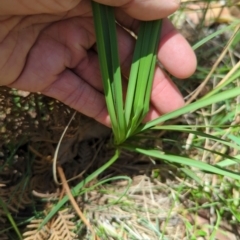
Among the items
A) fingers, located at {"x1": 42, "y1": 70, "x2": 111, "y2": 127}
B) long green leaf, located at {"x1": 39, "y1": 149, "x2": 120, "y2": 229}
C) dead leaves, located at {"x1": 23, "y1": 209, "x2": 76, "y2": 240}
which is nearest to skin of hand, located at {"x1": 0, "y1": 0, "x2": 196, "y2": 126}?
fingers, located at {"x1": 42, "y1": 70, "x2": 111, "y2": 127}

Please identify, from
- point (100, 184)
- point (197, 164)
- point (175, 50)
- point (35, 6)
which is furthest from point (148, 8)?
point (100, 184)

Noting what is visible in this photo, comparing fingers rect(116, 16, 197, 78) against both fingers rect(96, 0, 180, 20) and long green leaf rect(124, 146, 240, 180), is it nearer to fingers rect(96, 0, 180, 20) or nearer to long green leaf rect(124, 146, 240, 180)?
fingers rect(96, 0, 180, 20)

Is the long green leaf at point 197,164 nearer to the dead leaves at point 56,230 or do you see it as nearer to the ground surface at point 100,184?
the ground surface at point 100,184

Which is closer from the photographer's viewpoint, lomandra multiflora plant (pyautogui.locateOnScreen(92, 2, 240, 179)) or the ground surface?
lomandra multiflora plant (pyautogui.locateOnScreen(92, 2, 240, 179))

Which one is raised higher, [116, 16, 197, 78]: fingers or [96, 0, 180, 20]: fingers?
[96, 0, 180, 20]: fingers

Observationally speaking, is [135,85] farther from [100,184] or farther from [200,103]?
[100,184]

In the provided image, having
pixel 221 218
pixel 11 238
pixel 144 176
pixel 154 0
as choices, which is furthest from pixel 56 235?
pixel 154 0

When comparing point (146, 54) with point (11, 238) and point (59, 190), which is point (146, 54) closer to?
point (59, 190)

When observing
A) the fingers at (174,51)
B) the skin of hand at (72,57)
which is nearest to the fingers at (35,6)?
the skin of hand at (72,57)
